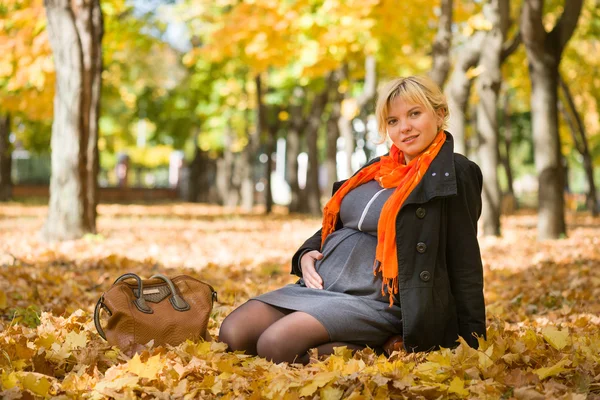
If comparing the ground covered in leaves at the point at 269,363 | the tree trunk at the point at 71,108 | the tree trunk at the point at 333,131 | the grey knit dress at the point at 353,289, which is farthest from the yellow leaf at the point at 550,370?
the tree trunk at the point at 333,131

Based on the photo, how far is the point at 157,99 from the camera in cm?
3391

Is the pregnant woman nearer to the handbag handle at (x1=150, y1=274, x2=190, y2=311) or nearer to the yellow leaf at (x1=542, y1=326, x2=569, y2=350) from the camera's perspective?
the handbag handle at (x1=150, y1=274, x2=190, y2=311)

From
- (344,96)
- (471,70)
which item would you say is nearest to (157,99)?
(344,96)

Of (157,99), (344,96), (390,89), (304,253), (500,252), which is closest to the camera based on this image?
(390,89)

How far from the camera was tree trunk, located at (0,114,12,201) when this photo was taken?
1083 inches

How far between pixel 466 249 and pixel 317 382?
1.05m

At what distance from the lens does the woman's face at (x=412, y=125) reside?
3.92m

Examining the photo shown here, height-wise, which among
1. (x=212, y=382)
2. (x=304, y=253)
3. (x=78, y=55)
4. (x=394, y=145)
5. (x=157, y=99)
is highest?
(x=157, y=99)

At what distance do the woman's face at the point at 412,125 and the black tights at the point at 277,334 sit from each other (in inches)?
40.1

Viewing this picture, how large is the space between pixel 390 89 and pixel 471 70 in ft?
35.2

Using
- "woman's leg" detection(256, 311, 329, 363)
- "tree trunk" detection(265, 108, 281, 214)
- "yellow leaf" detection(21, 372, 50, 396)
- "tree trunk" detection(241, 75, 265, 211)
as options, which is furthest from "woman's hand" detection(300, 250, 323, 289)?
"tree trunk" detection(265, 108, 281, 214)

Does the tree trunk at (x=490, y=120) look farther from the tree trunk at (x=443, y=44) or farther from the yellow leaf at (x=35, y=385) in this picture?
the yellow leaf at (x=35, y=385)

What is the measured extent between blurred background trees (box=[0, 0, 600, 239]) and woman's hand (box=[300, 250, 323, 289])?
90 centimetres

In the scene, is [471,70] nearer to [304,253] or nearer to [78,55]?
[78,55]
